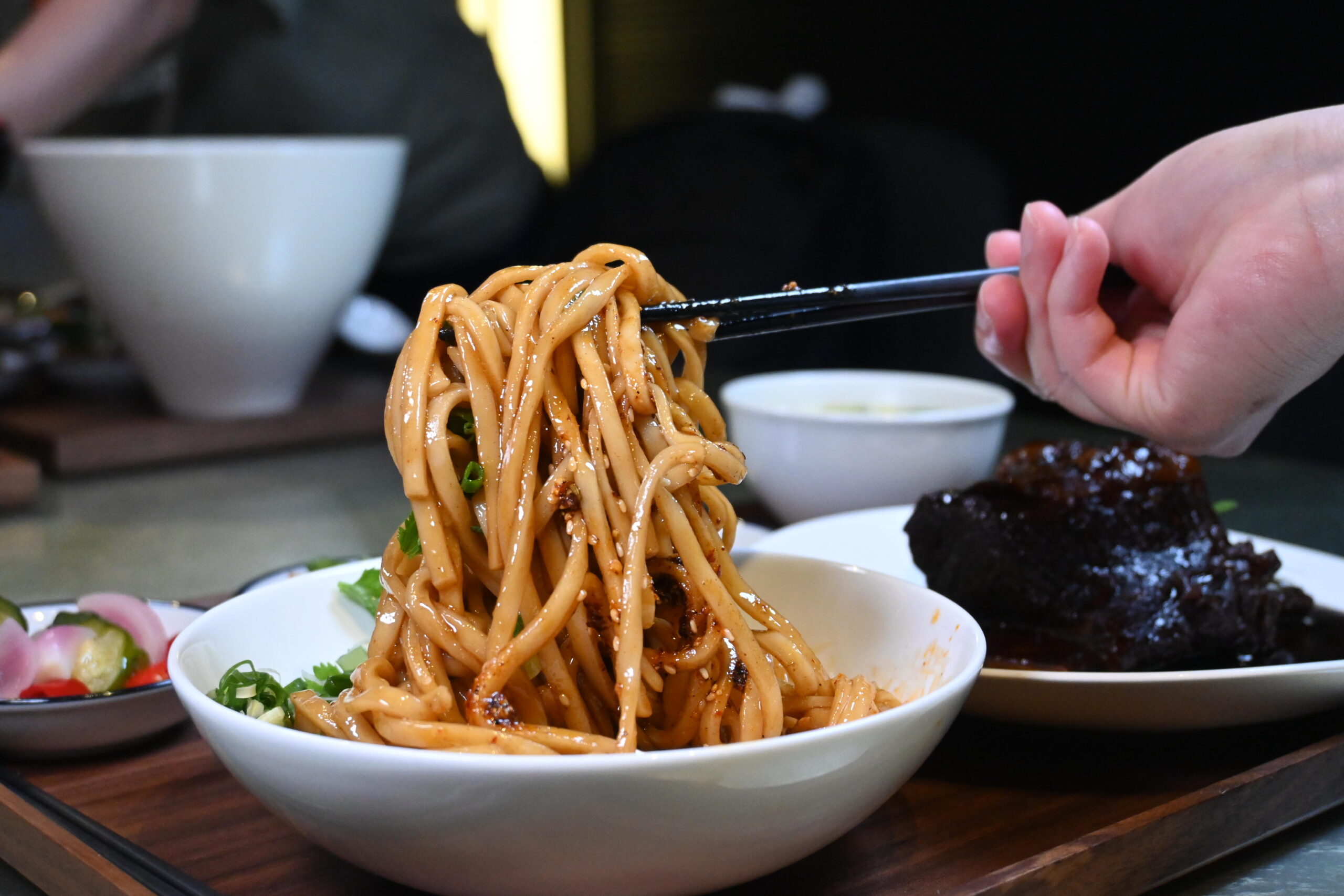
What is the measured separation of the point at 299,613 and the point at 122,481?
1.57 m

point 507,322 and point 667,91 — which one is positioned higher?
point 507,322

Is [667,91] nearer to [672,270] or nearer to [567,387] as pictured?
[672,270]

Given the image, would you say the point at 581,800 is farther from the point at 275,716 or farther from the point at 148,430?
the point at 148,430

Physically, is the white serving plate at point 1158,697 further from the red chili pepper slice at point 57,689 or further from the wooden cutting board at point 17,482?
the wooden cutting board at point 17,482

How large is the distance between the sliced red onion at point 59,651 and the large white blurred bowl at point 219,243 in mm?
1393

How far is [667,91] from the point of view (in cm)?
593

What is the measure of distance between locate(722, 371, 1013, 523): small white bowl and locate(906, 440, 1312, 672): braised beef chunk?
0.38m

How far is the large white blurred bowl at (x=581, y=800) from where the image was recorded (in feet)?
2.21

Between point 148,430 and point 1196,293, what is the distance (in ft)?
6.96

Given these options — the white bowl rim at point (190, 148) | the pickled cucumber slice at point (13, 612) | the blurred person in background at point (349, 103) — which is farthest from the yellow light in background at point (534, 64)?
the pickled cucumber slice at point (13, 612)

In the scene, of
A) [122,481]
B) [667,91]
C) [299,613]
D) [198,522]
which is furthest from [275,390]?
[667,91]

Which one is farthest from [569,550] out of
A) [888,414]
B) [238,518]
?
[238,518]

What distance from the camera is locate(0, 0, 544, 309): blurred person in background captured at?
3514mm

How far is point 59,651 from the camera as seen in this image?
3.73 ft
